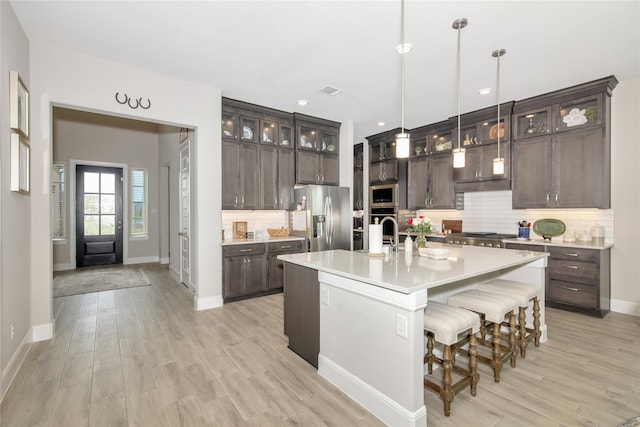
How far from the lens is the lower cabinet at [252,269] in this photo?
4.40 m

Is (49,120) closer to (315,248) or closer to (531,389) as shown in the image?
(315,248)

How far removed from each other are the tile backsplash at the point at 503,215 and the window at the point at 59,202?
7780mm

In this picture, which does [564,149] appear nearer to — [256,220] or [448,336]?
[448,336]

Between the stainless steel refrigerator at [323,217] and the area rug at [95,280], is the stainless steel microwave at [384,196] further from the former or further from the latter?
the area rug at [95,280]

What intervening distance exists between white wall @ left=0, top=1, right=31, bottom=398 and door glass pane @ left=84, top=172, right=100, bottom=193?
185 inches

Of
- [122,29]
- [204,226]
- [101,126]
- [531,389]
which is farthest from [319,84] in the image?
[101,126]

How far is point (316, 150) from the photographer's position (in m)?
5.57

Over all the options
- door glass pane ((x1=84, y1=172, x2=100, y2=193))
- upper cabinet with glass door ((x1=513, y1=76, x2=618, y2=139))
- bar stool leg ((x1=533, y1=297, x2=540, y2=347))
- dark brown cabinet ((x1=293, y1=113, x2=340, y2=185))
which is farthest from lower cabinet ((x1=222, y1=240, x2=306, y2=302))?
door glass pane ((x1=84, y1=172, x2=100, y2=193))

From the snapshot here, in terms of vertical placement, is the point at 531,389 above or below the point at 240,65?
below

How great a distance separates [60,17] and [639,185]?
647 centimetres

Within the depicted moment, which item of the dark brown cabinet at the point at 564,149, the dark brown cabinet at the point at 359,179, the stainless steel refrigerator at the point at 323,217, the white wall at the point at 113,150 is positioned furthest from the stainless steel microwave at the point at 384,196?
the white wall at the point at 113,150

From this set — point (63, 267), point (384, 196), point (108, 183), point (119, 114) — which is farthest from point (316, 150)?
point (63, 267)

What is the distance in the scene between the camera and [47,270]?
3.19 m

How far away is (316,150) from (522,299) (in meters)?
3.94
